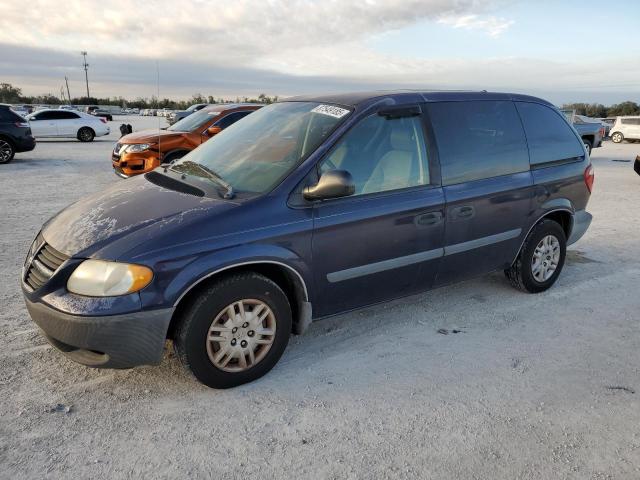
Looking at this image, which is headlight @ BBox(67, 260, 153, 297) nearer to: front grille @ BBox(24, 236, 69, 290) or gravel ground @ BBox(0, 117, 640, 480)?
front grille @ BBox(24, 236, 69, 290)

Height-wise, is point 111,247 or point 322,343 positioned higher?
point 111,247

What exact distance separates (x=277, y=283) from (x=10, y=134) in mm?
13045

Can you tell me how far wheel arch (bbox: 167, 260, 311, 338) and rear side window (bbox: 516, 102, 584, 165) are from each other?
2.47 meters

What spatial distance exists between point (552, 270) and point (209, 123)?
6.50 meters

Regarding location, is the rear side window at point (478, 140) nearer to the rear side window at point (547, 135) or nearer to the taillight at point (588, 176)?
the rear side window at point (547, 135)

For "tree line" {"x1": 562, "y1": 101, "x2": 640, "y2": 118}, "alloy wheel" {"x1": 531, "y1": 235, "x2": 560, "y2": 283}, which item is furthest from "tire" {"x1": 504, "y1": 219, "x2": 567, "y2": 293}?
"tree line" {"x1": 562, "y1": 101, "x2": 640, "y2": 118}

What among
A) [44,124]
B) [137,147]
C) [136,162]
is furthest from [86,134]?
[136,162]

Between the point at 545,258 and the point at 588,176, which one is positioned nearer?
the point at 545,258

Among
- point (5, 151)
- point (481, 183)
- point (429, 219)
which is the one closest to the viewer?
point (429, 219)

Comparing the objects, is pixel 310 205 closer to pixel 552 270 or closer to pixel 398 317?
pixel 398 317

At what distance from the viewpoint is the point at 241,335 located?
9.77 feet

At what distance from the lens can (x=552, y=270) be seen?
4.68 m

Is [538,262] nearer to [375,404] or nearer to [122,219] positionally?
[375,404]

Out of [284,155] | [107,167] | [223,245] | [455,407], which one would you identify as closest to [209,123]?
[107,167]
